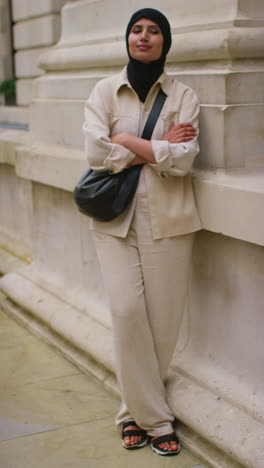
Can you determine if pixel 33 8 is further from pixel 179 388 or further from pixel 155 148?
pixel 179 388

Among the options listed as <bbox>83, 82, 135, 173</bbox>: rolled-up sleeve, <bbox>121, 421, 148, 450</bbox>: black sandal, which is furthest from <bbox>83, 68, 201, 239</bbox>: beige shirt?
<bbox>121, 421, 148, 450</bbox>: black sandal

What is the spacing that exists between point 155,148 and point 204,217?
0.48 meters

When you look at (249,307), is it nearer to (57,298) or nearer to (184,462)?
(184,462)

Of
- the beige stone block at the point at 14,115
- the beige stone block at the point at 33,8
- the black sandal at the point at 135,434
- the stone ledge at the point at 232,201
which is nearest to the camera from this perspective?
the stone ledge at the point at 232,201

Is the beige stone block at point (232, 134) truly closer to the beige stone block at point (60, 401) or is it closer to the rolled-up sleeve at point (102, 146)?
the rolled-up sleeve at point (102, 146)

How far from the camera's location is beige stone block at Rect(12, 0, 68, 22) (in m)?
9.55

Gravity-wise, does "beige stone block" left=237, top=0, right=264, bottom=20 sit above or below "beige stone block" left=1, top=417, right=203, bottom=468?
above

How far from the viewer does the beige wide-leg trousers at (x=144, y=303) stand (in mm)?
3465

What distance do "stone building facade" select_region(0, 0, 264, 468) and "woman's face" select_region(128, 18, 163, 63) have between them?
14.3 inches

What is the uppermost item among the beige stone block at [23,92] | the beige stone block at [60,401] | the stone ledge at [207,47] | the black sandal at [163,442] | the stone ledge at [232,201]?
the stone ledge at [207,47]

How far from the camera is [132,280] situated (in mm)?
3484

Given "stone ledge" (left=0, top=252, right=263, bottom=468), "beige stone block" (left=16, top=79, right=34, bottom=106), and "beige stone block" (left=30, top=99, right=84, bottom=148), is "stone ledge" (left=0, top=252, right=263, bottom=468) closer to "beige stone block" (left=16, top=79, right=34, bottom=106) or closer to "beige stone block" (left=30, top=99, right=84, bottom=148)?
"beige stone block" (left=30, top=99, right=84, bottom=148)

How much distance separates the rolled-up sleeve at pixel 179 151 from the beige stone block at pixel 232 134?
150mm

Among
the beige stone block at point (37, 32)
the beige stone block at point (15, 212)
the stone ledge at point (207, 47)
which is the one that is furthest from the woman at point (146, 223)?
the beige stone block at point (37, 32)
